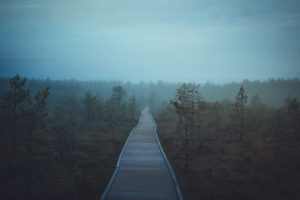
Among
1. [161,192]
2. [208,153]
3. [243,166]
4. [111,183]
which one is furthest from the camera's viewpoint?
[208,153]

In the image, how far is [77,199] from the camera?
27.1 ft

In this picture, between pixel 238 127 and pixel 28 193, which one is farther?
pixel 238 127

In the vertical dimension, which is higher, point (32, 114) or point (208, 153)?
point (32, 114)

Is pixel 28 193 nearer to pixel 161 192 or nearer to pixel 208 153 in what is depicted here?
pixel 161 192

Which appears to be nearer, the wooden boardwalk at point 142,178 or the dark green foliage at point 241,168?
the wooden boardwalk at point 142,178

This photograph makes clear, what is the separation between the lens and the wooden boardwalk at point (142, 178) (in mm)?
8250

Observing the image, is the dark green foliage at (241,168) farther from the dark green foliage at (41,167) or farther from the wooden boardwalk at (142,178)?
the dark green foliage at (41,167)

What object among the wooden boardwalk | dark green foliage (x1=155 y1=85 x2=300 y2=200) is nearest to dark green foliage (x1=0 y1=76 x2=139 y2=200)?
the wooden boardwalk

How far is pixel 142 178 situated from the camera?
32.8 ft

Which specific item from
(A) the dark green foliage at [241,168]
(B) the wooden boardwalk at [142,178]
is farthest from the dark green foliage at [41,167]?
(A) the dark green foliage at [241,168]

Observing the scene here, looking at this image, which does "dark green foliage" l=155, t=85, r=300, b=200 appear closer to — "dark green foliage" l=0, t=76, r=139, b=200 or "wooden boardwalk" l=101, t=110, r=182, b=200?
"wooden boardwalk" l=101, t=110, r=182, b=200

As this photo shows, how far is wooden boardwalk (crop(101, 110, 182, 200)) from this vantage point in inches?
325

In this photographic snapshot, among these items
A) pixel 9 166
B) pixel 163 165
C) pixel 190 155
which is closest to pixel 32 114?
pixel 9 166

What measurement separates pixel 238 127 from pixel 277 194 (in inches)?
866
